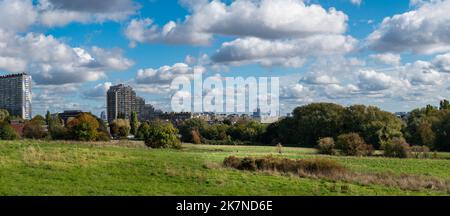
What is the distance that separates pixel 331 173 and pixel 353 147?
4159 centimetres

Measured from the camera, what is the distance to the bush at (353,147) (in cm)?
6901

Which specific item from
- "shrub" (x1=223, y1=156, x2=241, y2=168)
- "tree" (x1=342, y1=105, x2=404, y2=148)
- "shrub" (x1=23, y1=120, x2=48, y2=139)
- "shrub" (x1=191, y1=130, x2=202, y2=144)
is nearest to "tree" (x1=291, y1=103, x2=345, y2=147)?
"tree" (x1=342, y1=105, x2=404, y2=148)

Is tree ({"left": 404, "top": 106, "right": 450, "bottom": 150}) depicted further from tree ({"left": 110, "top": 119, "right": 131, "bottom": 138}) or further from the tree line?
tree ({"left": 110, "top": 119, "right": 131, "bottom": 138})

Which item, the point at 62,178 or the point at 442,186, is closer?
the point at 62,178

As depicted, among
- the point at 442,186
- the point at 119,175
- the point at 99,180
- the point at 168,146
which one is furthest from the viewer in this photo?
the point at 168,146

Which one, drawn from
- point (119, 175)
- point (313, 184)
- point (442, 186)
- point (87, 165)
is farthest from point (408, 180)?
point (87, 165)

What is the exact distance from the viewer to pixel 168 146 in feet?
237

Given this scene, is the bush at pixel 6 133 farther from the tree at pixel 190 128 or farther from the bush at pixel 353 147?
the bush at pixel 353 147

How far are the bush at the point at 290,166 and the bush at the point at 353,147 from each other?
38310mm

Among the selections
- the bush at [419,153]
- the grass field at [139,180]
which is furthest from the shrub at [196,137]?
the grass field at [139,180]
